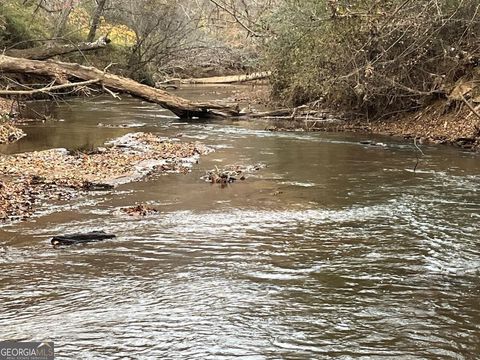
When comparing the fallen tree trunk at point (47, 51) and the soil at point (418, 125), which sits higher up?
the fallen tree trunk at point (47, 51)

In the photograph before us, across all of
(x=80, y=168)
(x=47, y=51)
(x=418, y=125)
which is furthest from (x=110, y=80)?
(x=418, y=125)

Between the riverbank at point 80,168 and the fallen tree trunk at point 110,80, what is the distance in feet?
6.31

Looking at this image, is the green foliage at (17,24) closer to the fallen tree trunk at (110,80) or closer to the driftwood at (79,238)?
the fallen tree trunk at (110,80)

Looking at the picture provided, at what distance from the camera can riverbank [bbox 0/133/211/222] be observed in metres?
10.2

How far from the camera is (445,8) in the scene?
50.8ft

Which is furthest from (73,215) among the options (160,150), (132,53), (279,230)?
(132,53)

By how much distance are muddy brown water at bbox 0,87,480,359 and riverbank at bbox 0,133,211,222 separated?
1.87 ft

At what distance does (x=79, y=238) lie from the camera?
25.2 ft

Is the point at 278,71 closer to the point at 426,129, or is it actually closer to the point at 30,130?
the point at 426,129

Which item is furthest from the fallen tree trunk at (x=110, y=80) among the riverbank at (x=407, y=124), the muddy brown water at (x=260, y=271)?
the muddy brown water at (x=260, y=271)

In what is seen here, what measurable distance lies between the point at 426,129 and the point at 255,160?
23.0 feet

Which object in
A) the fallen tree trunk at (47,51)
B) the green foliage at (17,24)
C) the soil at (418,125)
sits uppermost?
the green foliage at (17,24)

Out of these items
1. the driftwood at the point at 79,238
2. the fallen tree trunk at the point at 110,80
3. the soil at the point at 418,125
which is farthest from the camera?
the soil at the point at 418,125

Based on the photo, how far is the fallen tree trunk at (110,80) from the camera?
Result: 15891 mm
